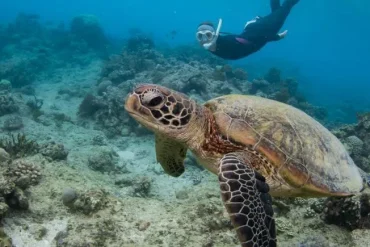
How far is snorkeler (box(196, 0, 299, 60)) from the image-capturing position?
9219 mm

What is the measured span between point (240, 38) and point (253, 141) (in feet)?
24.4

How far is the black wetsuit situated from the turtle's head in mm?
6938

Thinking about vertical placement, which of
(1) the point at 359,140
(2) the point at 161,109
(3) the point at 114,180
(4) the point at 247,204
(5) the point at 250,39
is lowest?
(3) the point at 114,180

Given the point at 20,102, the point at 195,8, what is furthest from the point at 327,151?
the point at 195,8

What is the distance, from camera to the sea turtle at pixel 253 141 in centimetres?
293

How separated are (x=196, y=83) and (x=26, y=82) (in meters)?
9.06

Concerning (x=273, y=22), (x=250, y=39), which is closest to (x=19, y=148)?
(x=250, y=39)

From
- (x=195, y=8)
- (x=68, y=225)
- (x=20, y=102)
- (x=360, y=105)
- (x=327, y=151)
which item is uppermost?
(x=327, y=151)

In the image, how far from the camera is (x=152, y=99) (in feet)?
9.56

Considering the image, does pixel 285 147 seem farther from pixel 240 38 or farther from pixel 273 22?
pixel 273 22

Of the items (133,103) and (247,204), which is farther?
(133,103)

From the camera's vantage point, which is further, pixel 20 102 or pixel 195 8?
pixel 195 8

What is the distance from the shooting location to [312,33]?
11900 centimetres

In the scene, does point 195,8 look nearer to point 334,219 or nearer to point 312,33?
point 312,33
